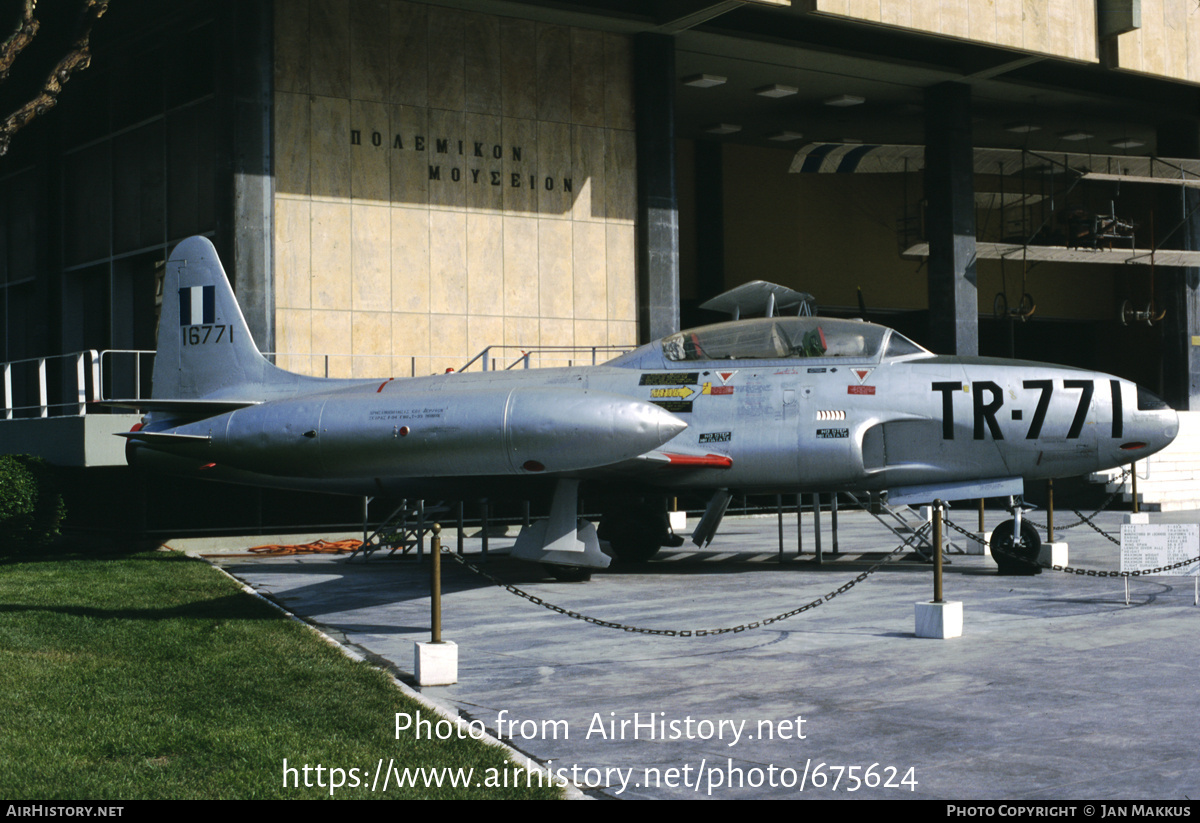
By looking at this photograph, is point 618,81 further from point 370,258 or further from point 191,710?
point 191,710

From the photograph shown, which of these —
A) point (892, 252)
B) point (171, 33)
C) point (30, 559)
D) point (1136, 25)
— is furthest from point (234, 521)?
point (892, 252)

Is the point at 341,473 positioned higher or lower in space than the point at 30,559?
higher

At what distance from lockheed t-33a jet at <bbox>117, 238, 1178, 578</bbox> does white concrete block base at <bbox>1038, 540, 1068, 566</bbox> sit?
625 mm

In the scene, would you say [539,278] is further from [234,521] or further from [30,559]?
[30,559]

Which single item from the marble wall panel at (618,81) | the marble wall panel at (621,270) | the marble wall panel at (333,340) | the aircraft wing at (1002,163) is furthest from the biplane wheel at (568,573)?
the aircraft wing at (1002,163)

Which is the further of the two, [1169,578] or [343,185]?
[343,185]

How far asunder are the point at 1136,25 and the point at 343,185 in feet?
61.6

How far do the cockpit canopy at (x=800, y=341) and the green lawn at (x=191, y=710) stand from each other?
6399 millimetres

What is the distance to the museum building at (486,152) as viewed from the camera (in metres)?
20.9

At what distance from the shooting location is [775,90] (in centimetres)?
2927

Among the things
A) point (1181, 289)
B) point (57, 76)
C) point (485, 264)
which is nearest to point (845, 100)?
point (1181, 289)

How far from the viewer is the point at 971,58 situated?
26.9 m

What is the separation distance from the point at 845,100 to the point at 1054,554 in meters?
18.7

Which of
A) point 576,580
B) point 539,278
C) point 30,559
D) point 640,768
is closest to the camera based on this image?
point 640,768
